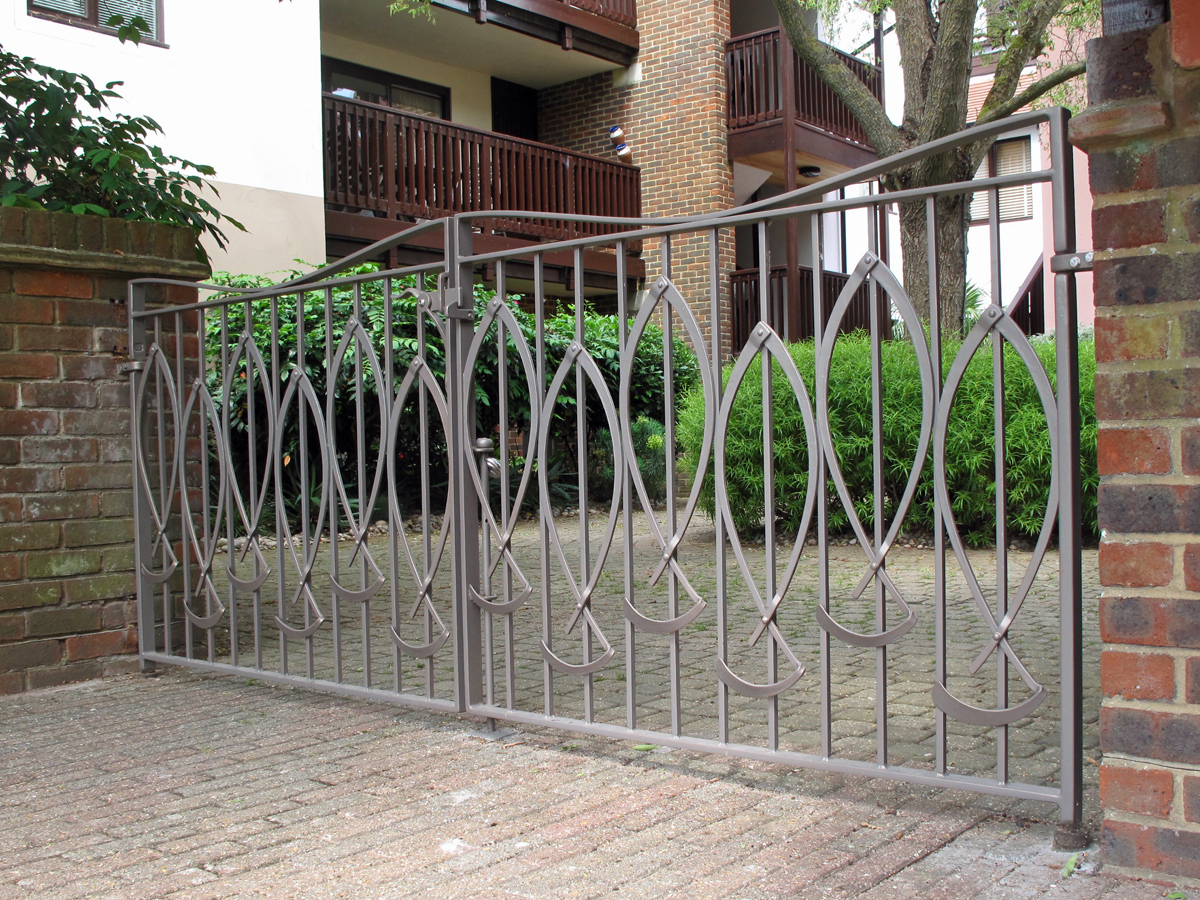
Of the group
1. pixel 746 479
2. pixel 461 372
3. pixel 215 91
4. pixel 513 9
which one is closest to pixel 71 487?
pixel 461 372

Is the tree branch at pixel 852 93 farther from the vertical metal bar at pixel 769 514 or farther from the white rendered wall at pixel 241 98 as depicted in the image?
the vertical metal bar at pixel 769 514

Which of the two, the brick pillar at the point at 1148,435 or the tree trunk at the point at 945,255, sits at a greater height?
the tree trunk at the point at 945,255

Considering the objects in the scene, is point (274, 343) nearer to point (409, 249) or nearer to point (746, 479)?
point (746, 479)

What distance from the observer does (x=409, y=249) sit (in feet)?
43.3

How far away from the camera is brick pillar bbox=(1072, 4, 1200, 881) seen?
2.34 metres

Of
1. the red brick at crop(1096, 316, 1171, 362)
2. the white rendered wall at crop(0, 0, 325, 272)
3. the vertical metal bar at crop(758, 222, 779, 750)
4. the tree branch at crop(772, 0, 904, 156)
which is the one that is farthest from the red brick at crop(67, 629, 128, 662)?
the tree branch at crop(772, 0, 904, 156)

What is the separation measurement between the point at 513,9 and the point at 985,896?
549 inches

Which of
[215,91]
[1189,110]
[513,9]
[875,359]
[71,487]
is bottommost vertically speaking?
[71,487]

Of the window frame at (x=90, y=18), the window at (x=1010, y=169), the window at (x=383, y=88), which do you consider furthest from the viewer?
the window at (x=1010, y=169)

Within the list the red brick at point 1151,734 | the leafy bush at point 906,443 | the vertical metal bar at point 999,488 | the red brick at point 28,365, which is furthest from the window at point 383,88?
the red brick at point 1151,734

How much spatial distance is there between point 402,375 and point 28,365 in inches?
216

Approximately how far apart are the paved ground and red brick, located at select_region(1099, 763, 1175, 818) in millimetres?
162

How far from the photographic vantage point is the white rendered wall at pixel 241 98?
10.5m

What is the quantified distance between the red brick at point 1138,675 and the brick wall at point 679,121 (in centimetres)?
1272
